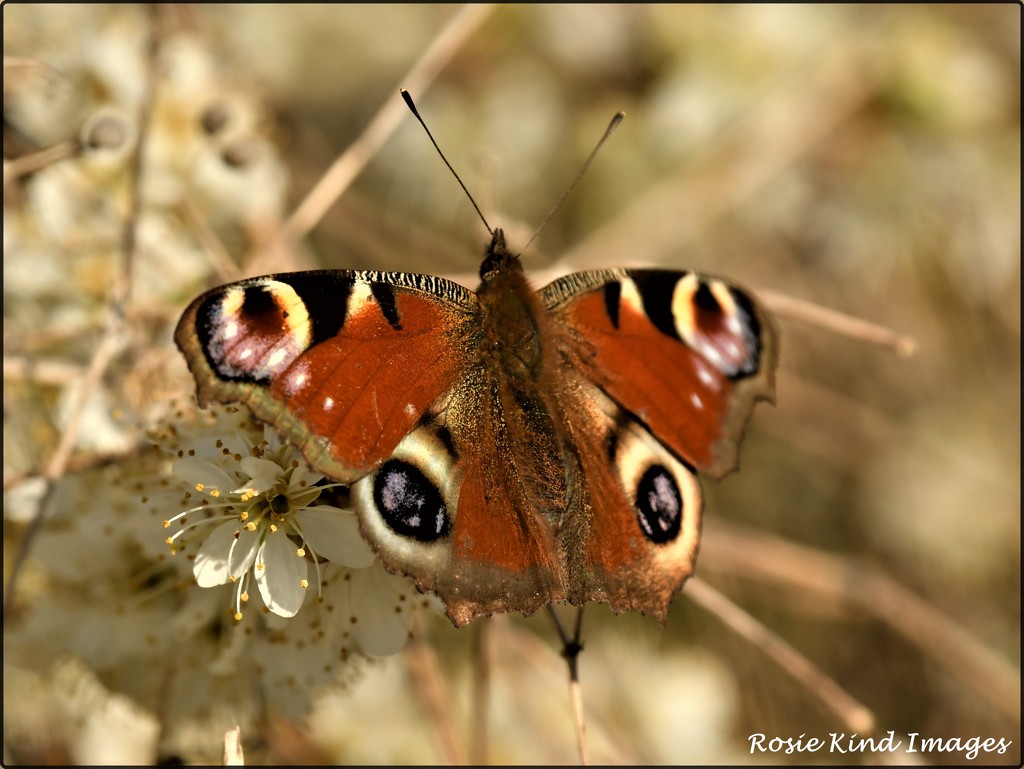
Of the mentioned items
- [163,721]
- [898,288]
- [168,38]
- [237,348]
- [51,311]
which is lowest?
[163,721]

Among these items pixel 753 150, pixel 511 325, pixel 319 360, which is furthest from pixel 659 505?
pixel 753 150

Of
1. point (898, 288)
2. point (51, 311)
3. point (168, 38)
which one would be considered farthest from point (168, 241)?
point (898, 288)

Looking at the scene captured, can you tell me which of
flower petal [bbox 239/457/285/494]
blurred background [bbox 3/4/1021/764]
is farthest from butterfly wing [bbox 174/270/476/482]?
blurred background [bbox 3/4/1021/764]

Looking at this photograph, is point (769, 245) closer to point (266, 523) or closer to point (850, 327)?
point (850, 327)

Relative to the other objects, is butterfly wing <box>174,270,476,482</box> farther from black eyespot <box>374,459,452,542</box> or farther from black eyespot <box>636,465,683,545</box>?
black eyespot <box>636,465,683,545</box>

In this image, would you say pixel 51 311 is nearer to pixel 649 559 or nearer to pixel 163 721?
pixel 163 721

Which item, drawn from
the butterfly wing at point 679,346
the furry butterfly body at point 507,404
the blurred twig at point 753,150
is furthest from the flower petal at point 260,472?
the blurred twig at point 753,150
